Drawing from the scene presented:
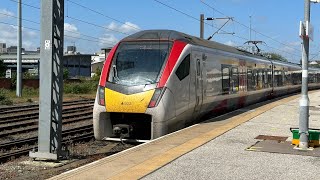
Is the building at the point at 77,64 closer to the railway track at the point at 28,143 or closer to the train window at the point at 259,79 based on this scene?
the train window at the point at 259,79

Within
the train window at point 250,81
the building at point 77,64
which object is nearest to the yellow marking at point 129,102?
the train window at point 250,81

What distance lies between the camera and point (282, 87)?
109ft

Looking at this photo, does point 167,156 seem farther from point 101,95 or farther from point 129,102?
point 101,95

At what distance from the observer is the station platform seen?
21.5ft

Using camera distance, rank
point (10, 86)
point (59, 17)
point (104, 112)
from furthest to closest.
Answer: point (10, 86) → point (104, 112) → point (59, 17)

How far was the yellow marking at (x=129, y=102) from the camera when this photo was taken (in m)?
10.6

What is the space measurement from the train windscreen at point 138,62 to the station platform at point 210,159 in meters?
1.65

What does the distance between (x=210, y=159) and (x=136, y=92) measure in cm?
357

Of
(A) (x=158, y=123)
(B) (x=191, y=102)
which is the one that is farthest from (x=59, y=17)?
(B) (x=191, y=102)

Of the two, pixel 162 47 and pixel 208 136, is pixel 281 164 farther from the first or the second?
pixel 162 47

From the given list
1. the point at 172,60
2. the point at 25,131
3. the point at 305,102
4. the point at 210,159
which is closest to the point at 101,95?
the point at 172,60

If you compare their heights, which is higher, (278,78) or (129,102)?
(278,78)

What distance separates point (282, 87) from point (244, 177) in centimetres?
2793

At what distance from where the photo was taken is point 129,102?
1063cm
